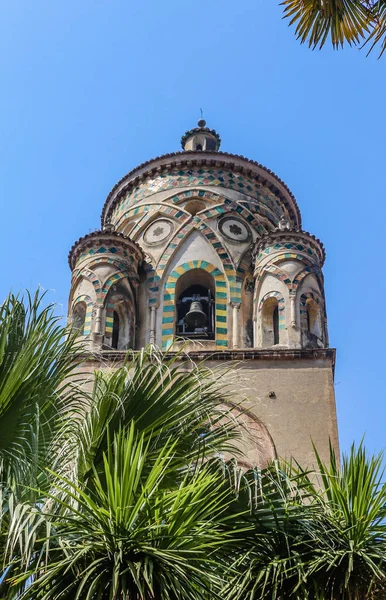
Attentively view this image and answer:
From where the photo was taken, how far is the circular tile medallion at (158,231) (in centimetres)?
1702

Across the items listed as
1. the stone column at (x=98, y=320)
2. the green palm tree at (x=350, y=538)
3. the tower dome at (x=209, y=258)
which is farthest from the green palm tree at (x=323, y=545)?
the stone column at (x=98, y=320)

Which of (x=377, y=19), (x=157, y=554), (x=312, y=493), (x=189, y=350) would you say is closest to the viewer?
(x=157, y=554)

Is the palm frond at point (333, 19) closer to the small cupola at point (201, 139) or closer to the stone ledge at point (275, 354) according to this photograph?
the stone ledge at point (275, 354)

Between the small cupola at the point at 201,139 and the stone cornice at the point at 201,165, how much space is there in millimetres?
1314

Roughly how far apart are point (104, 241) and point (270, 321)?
2.84 metres

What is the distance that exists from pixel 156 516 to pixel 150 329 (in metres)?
9.88

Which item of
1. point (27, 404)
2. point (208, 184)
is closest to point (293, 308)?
point (208, 184)

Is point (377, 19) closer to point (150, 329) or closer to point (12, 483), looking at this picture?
point (12, 483)

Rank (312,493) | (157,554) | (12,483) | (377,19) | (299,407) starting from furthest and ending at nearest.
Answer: (299,407)
(377,19)
(312,493)
(12,483)
(157,554)

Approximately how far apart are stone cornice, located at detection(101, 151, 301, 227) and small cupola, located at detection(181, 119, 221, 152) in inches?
51.7

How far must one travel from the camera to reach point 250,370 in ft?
45.9

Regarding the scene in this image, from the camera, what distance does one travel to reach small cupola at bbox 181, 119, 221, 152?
19.7 m

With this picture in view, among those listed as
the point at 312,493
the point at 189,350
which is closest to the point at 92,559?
the point at 312,493

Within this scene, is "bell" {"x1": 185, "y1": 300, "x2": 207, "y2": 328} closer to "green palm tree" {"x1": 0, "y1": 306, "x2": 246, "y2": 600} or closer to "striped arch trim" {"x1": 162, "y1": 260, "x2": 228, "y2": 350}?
"striped arch trim" {"x1": 162, "y1": 260, "x2": 228, "y2": 350}
